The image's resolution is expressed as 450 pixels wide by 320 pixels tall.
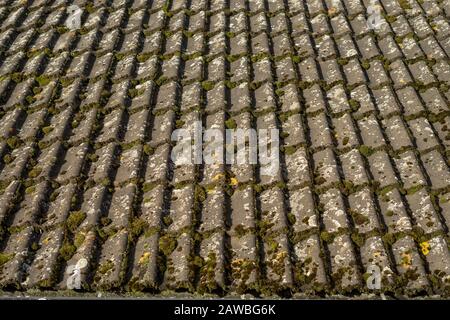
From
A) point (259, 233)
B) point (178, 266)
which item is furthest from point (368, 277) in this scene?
point (178, 266)

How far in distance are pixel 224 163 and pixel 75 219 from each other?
107 centimetres

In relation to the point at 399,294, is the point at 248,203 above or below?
above

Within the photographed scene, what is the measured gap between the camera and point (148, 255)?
2.69 metres

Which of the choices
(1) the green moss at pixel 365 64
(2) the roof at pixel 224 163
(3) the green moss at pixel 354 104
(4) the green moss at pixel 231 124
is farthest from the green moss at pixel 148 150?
(1) the green moss at pixel 365 64

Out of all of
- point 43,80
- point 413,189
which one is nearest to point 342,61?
point 413,189

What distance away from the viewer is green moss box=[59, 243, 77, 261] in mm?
2693

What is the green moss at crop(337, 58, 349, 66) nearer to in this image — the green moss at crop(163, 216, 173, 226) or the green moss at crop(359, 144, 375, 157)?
the green moss at crop(359, 144, 375, 157)

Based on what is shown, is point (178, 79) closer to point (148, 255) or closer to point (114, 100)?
point (114, 100)

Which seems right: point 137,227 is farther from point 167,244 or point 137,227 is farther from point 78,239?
point 78,239

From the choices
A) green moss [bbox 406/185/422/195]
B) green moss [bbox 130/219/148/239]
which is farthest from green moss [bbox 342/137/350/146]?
green moss [bbox 130/219/148/239]

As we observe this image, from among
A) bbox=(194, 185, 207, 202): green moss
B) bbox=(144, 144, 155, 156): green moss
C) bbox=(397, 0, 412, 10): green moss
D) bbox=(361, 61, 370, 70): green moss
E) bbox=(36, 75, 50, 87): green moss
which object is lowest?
bbox=(397, 0, 412, 10): green moss

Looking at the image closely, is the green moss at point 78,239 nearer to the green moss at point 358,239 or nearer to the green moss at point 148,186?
the green moss at point 148,186

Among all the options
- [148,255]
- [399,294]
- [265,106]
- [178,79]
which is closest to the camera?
[399,294]
